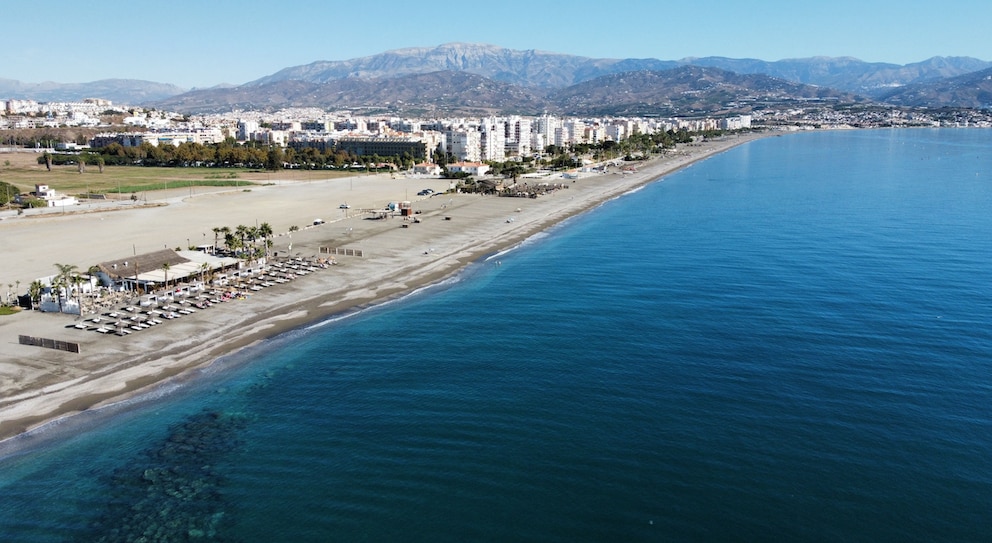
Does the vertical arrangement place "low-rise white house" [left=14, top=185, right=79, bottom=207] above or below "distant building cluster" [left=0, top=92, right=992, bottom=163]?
below

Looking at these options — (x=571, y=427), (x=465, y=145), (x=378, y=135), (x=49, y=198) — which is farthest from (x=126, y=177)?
(x=571, y=427)

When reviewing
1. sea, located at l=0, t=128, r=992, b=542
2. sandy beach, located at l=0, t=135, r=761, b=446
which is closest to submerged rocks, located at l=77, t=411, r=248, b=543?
sea, located at l=0, t=128, r=992, b=542

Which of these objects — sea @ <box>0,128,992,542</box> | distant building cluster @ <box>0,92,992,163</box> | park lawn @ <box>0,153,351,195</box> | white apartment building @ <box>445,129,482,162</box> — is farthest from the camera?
distant building cluster @ <box>0,92,992,163</box>

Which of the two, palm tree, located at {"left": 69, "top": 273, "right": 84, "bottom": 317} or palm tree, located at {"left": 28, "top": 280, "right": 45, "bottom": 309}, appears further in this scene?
palm tree, located at {"left": 28, "top": 280, "right": 45, "bottom": 309}

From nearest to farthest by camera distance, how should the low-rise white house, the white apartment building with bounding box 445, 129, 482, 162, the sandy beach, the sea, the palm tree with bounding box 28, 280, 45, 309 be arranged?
the sea < the sandy beach < the palm tree with bounding box 28, 280, 45, 309 < the low-rise white house < the white apartment building with bounding box 445, 129, 482, 162

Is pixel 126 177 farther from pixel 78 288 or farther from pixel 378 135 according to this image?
pixel 78 288

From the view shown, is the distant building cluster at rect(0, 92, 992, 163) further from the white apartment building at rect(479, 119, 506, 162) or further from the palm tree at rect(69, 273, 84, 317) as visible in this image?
the palm tree at rect(69, 273, 84, 317)

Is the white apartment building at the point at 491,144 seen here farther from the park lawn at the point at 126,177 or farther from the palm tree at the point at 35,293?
the palm tree at the point at 35,293
